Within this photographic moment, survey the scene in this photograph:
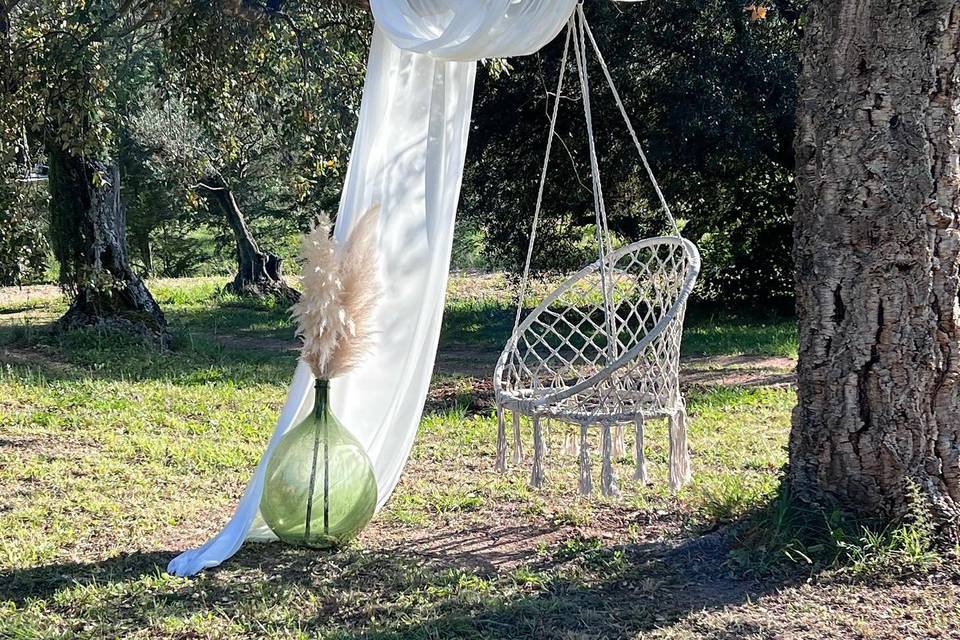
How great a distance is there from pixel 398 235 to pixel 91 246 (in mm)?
5112

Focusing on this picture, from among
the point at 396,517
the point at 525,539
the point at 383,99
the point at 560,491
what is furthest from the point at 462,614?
the point at 383,99

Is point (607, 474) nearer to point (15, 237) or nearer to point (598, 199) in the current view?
point (598, 199)

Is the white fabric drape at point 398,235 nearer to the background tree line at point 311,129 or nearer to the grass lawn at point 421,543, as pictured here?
the grass lawn at point 421,543

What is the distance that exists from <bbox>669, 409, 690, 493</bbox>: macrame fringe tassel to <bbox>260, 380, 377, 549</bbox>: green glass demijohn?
1.07 m

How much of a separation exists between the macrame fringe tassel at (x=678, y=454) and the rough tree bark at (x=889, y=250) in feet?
1.66

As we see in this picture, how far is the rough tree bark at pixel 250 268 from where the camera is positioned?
1226cm

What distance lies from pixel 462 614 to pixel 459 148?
1712 mm

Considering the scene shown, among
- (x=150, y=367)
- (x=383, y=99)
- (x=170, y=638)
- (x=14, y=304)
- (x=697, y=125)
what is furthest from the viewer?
(x=14, y=304)

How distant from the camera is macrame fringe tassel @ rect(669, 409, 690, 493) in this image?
11.9ft

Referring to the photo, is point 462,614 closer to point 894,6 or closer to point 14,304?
point 894,6

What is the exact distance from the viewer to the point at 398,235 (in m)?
3.80

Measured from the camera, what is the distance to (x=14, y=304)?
37.3 ft

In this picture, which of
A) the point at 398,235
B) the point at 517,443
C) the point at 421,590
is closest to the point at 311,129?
the point at 398,235

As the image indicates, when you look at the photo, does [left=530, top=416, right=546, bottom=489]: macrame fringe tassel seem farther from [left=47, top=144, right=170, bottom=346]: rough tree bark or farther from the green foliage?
[left=47, top=144, right=170, bottom=346]: rough tree bark
